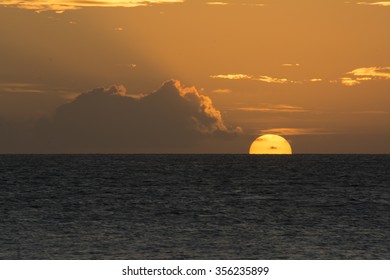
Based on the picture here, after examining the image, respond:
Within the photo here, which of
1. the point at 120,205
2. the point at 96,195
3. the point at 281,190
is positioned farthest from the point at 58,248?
the point at 281,190

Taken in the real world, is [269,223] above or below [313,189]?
below

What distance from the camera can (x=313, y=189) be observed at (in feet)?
359

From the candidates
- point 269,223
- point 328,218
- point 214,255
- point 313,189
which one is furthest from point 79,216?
point 313,189

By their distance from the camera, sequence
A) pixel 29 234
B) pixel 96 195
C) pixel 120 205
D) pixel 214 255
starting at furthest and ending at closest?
pixel 96 195 < pixel 120 205 < pixel 29 234 < pixel 214 255

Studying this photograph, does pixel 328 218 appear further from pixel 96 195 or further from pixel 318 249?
pixel 96 195

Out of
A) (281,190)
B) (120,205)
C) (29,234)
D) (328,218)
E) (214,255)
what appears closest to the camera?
(214,255)

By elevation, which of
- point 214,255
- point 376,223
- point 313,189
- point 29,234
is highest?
point 313,189

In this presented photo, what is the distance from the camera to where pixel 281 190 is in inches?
4124

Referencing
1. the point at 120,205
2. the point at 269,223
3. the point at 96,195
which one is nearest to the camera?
the point at 269,223

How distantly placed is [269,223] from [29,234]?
19734mm

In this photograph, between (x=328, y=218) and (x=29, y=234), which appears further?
(x=328, y=218)

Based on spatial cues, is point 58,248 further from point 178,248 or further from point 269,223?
point 269,223

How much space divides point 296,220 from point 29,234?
23.2 metres

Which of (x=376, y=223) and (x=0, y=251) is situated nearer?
(x=0, y=251)
